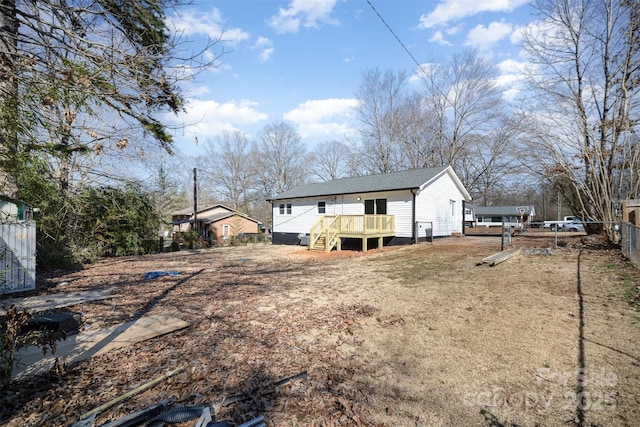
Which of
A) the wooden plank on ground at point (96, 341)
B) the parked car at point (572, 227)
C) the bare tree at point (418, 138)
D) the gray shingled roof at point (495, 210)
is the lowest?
the wooden plank on ground at point (96, 341)

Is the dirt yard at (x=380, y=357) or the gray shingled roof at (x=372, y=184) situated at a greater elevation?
the gray shingled roof at (x=372, y=184)

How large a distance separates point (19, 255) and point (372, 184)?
48.3 ft

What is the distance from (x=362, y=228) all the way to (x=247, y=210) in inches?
1160

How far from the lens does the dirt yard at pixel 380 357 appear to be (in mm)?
2512

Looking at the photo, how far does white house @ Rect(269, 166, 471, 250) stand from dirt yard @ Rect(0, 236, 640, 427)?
8.42 meters

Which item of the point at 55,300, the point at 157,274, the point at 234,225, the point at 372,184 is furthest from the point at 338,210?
the point at 234,225

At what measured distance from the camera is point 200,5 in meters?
5.02

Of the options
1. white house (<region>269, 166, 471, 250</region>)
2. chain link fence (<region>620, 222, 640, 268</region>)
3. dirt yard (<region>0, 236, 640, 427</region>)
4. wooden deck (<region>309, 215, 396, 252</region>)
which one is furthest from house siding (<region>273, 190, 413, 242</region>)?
dirt yard (<region>0, 236, 640, 427</region>)

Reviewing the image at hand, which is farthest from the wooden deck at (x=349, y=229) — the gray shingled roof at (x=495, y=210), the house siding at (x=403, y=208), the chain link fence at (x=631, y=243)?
the gray shingled roof at (x=495, y=210)

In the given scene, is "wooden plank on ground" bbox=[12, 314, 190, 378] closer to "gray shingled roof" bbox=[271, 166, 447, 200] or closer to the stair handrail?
the stair handrail

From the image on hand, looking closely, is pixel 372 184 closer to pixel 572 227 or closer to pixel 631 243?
pixel 631 243

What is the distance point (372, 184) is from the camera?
1738cm

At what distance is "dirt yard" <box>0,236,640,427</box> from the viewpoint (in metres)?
2.51

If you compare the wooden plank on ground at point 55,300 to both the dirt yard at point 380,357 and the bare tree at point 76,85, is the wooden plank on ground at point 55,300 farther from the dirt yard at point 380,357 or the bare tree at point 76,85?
the bare tree at point 76,85
